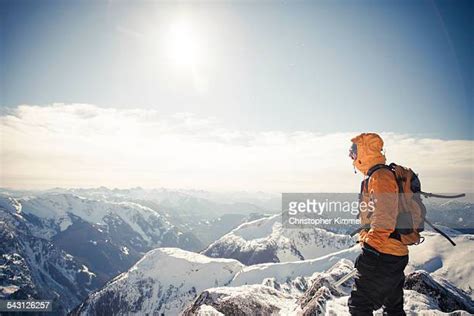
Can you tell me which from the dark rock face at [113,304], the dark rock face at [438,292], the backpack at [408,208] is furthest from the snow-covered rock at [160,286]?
the backpack at [408,208]

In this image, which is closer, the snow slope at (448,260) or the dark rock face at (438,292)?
the dark rock face at (438,292)

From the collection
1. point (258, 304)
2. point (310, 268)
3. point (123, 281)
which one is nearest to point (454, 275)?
point (310, 268)

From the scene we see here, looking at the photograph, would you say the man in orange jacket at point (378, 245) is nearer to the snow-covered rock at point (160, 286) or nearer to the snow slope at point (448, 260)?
the snow slope at point (448, 260)

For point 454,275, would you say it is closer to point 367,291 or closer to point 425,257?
point 425,257

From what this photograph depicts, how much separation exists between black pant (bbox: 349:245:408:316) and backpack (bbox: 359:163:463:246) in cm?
52

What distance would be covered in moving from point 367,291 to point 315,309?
6285 millimetres

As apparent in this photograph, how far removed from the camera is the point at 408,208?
6754 millimetres

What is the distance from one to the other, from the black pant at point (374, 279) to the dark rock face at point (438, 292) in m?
8.05

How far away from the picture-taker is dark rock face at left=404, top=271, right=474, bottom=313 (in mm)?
12844

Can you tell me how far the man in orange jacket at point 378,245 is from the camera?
21.4 feet

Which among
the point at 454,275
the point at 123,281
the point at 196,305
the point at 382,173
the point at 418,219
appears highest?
the point at 382,173

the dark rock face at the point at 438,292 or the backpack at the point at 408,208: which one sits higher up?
the backpack at the point at 408,208

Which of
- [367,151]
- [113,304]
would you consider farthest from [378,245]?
[113,304]

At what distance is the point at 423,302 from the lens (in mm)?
11938
